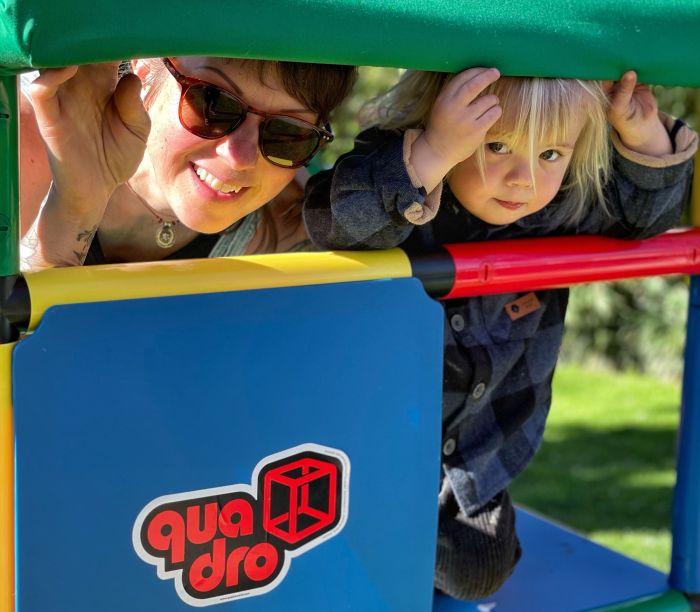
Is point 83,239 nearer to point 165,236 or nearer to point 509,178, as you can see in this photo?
point 165,236

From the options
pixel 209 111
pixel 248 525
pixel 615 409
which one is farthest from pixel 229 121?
pixel 615 409

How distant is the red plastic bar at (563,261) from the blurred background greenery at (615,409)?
2.15m

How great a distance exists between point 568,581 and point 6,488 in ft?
4.33

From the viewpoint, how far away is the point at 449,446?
1.80 m

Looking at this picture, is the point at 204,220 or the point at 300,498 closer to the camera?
the point at 300,498

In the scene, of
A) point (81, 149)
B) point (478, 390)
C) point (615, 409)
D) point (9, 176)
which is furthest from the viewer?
point (615, 409)

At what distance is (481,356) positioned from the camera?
5.68 ft

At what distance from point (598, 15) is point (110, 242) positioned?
101 cm

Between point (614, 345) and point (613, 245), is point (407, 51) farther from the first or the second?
point (614, 345)

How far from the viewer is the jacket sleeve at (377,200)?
1.35m

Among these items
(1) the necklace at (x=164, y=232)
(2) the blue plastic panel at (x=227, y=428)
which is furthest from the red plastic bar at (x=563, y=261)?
(1) the necklace at (x=164, y=232)

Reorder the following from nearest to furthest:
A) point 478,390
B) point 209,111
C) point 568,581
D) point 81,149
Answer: point 81,149 < point 209,111 < point 478,390 < point 568,581

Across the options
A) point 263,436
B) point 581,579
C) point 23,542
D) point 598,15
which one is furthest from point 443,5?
point 581,579

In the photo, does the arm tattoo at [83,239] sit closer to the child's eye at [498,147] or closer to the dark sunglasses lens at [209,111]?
the dark sunglasses lens at [209,111]
